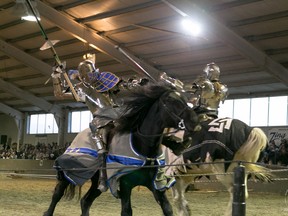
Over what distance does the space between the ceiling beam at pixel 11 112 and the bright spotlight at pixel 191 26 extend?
21092mm

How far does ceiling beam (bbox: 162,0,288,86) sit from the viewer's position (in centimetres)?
1415

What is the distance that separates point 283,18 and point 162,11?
12.7 ft

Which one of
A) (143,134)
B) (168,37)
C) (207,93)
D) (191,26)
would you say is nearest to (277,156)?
(191,26)

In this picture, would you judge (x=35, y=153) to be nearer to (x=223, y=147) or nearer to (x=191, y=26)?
(x=191, y=26)

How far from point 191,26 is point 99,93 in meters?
9.49

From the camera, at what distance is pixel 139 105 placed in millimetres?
5109

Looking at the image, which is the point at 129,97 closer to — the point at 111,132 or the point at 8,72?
the point at 111,132

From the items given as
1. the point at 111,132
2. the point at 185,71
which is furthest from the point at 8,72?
the point at 111,132

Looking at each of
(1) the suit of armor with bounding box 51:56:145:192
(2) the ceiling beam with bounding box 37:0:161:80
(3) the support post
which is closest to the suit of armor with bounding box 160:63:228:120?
(1) the suit of armor with bounding box 51:56:145:192

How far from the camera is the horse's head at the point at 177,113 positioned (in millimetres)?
4648

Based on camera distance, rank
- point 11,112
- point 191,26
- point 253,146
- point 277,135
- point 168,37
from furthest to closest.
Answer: point 11,112 → point 277,135 → point 168,37 → point 191,26 → point 253,146

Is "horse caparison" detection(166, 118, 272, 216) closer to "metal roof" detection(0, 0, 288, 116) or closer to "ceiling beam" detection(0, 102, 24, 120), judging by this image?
"metal roof" detection(0, 0, 288, 116)

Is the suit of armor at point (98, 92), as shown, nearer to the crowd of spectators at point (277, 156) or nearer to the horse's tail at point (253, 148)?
the horse's tail at point (253, 148)

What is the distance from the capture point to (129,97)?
5223mm
